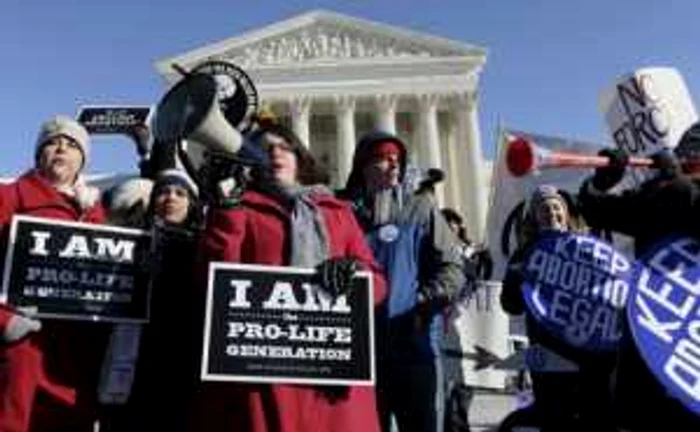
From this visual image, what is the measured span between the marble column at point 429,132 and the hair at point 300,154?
184ft

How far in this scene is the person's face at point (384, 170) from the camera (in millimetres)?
5125

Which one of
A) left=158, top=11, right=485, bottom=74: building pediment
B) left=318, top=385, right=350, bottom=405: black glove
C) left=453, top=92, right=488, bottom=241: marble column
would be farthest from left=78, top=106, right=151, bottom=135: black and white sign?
left=158, top=11, right=485, bottom=74: building pediment

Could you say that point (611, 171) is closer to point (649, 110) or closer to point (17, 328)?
point (17, 328)

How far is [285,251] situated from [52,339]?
92 centimetres

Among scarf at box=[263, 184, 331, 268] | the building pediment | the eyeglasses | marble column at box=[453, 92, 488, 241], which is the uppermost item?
the building pediment

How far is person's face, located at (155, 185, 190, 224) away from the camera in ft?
14.0

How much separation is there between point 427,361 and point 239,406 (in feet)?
5.17

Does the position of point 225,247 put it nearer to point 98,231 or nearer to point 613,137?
point 98,231

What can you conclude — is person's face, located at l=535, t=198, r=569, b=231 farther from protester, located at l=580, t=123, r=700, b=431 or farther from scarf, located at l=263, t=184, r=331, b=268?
scarf, located at l=263, t=184, r=331, b=268

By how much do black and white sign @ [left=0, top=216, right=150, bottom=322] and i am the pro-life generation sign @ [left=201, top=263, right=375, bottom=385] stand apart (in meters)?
0.46

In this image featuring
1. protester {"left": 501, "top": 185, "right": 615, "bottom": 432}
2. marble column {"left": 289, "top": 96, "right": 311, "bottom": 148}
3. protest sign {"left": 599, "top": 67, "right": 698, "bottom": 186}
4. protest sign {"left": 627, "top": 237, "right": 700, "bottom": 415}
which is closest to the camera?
protest sign {"left": 627, "top": 237, "right": 700, "bottom": 415}

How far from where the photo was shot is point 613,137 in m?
6.86

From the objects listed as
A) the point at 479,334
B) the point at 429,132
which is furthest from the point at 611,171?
the point at 429,132

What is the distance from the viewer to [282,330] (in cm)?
356
